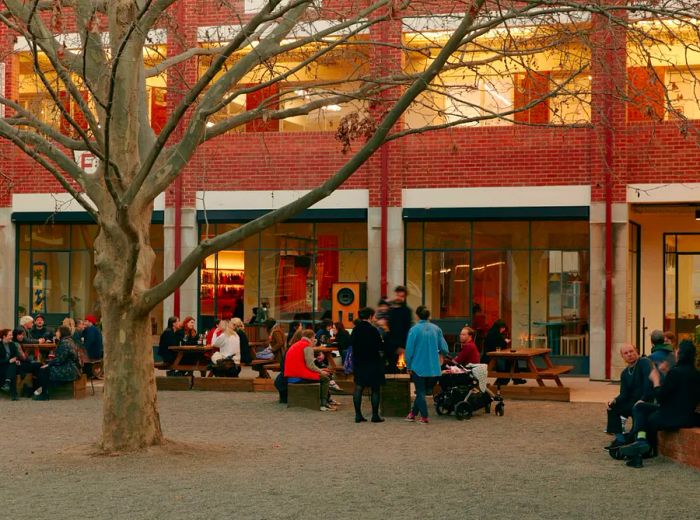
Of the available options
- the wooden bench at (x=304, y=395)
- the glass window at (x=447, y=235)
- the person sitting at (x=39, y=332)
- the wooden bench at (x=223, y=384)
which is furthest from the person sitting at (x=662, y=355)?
the person sitting at (x=39, y=332)

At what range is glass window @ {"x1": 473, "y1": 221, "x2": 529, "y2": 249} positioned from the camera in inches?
1077

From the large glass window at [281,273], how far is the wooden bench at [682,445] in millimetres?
14969

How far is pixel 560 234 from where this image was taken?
27.1 metres

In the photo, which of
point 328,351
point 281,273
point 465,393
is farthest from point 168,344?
point 465,393

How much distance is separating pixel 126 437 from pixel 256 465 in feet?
5.44

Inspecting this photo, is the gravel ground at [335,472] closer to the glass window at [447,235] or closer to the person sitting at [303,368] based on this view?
the person sitting at [303,368]

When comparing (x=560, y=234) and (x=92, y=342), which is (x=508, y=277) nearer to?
(x=560, y=234)

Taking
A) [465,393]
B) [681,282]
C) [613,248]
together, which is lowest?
[465,393]

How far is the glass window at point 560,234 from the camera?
26.8 m

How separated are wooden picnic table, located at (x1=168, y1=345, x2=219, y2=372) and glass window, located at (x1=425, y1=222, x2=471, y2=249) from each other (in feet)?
A: 21.2

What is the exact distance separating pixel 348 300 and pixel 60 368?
8.76 meters

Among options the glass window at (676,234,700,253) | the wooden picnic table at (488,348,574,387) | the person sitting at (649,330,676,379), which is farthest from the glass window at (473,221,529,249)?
the person sitting at (649,330,676,379)

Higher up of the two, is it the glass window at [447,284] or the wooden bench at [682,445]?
the glass window at [447,284]

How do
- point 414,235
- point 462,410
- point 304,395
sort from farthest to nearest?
point 414,235 < point 304,395 < point 462,410
